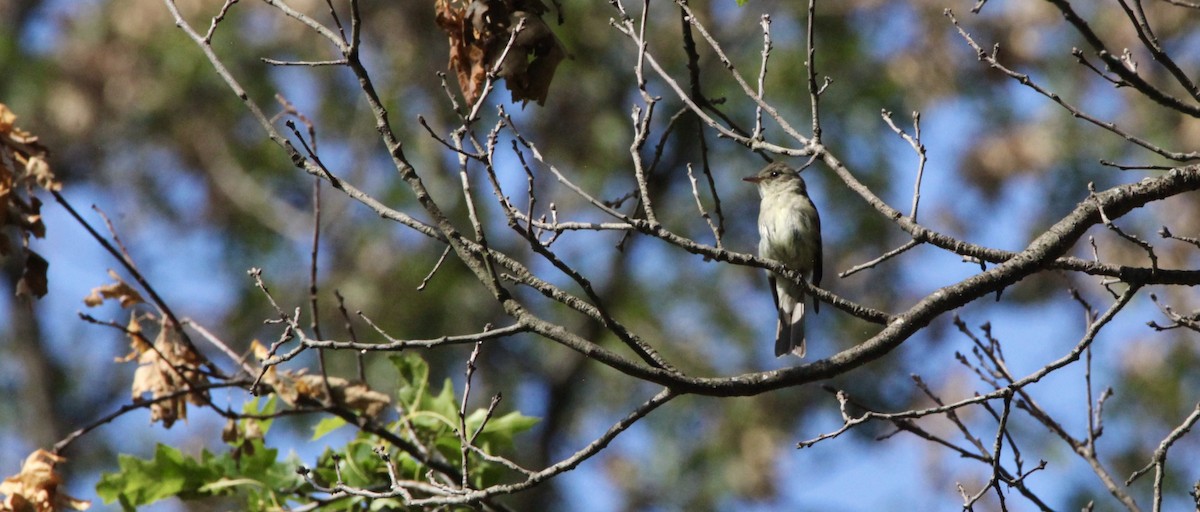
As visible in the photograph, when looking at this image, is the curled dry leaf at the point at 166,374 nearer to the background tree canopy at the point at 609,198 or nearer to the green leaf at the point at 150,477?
the green leaf at the point at 150,477

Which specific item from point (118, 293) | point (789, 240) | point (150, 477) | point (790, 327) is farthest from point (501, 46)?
point (790, 327)

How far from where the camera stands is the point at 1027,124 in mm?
13641

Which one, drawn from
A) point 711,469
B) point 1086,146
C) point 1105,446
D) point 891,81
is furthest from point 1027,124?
point 711,469

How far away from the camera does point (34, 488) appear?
3.71m

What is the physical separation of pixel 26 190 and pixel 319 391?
1089 millimetres

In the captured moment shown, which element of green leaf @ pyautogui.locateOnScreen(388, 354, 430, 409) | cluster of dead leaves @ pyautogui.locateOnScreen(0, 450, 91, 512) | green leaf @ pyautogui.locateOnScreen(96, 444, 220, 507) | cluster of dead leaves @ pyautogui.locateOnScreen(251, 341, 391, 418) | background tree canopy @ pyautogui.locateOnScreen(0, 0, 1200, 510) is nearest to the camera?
cluster of dead leaves @ pyautogui.locateOnScreen(0, 450, 91, 512)

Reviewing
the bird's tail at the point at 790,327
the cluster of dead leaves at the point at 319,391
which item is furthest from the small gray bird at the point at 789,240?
the cluster of dead leaves at the point at 319,391

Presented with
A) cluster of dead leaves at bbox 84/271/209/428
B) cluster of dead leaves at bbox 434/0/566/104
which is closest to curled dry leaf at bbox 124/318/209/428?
cluster of dead leaves at bbox 84/271/209/428

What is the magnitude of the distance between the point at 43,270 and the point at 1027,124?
1185 cm

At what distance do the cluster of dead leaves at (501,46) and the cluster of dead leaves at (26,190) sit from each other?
1.30 metres

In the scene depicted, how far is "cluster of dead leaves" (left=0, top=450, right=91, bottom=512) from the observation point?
12.0 ft

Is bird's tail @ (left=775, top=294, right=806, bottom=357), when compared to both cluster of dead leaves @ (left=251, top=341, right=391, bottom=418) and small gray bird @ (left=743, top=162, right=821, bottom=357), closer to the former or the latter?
small gray bird @ (left=743, top=162, right=821, bottom=357)

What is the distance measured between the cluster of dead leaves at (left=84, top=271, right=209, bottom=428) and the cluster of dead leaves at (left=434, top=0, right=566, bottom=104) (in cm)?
128

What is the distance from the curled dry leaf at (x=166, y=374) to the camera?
394 cm
